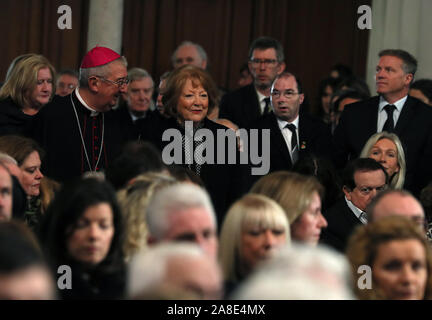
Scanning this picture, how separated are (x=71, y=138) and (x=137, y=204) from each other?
244 cm

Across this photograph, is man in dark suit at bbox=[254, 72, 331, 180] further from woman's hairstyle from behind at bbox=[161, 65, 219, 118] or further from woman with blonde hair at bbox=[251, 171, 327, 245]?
woman with blonde hair at bbox=[251, 171, 327, 245]

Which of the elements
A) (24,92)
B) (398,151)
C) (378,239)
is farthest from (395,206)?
(24,92)

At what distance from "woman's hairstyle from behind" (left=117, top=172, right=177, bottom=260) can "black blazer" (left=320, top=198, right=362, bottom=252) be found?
145 centimetres

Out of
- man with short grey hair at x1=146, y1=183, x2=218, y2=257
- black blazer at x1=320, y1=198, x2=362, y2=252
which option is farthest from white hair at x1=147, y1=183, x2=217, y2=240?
black blazer at x1=320, y1=198, x2=362, y2=252

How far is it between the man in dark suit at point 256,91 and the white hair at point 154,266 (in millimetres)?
5610

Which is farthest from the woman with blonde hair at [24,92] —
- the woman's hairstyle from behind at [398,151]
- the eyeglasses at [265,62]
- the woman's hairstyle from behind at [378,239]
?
the woman's hairstyle from behind at [378,239]

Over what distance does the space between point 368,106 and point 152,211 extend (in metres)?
4.26

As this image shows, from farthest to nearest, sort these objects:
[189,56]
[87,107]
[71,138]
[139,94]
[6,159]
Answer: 1. [189,56]
2. [139,94]
3. [87,107]
4. [71,138]
5. [6,159]

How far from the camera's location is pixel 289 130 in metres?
7.66

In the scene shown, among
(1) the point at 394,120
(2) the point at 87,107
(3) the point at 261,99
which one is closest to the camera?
(2) the point at 87,107

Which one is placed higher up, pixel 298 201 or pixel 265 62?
pixel 265 62

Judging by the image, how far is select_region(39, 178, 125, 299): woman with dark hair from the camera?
397 centimetres

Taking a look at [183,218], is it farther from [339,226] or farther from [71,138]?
[71,138]
